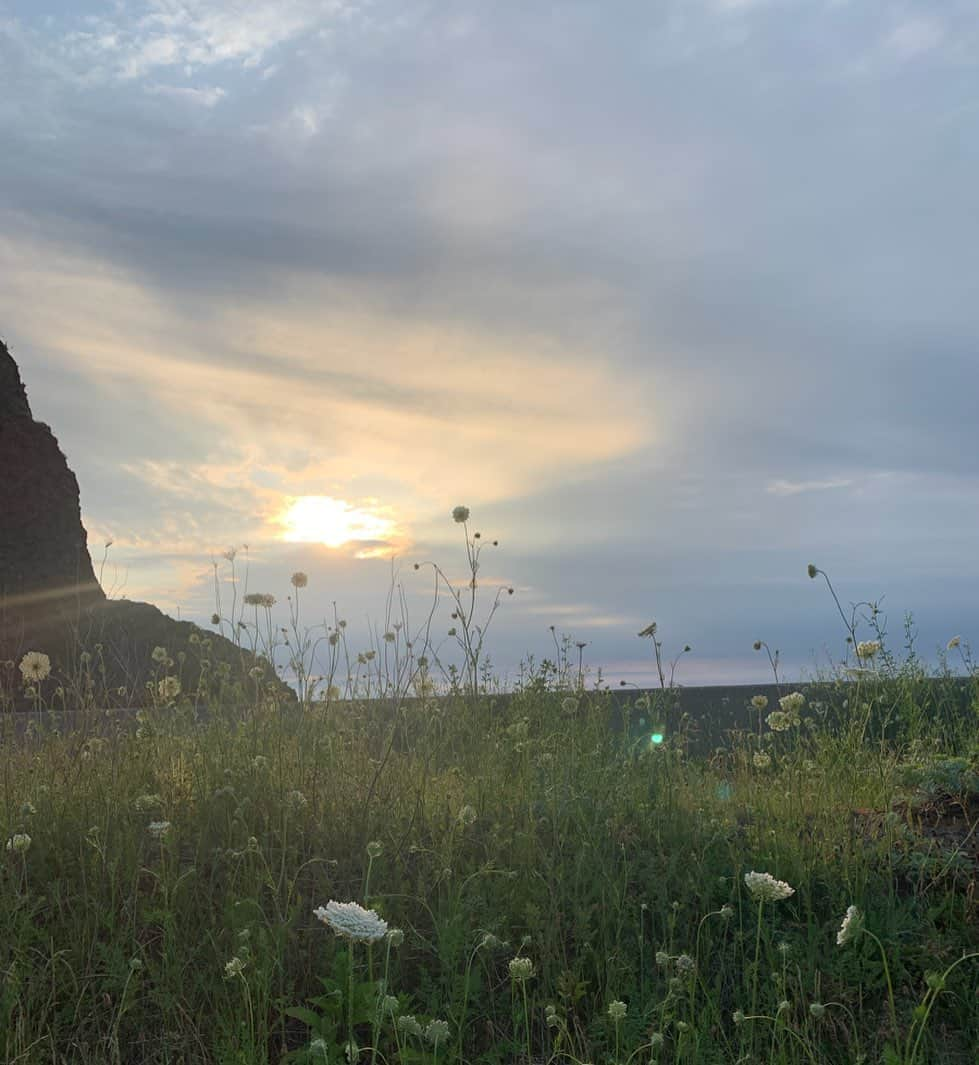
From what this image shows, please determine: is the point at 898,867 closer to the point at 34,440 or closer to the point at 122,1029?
the point at 122,1029

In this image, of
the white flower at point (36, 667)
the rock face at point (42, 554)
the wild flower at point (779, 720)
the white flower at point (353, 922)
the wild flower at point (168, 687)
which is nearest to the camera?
the white flower at point (353, 922)

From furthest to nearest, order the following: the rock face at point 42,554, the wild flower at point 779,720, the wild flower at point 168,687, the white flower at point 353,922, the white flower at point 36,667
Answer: the rock face at point 42,554 → the wild flower at point 168,687 → the white flower at point 36,667 → the wild flower at point 779,720 → the white flower at point 353,922

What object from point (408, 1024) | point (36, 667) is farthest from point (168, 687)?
point (408, 1024)

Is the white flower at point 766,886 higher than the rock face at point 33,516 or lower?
lower

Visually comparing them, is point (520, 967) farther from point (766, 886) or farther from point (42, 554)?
point (42, 554)

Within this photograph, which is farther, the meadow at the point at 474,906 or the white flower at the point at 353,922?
the meadow at the point at 474,906

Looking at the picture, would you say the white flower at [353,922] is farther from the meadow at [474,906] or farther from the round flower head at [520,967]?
the round flower head at [520,967]

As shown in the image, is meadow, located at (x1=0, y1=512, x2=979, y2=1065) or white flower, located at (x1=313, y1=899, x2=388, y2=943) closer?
white flower, located at (x1=313, y1=899, x2=388, y2=943)

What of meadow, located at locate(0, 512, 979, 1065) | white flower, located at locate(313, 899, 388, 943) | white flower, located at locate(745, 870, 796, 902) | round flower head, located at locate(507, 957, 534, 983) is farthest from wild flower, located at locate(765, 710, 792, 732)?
white flower, located at locate(313, 899, 388, 943)

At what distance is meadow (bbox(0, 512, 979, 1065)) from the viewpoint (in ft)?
10.3

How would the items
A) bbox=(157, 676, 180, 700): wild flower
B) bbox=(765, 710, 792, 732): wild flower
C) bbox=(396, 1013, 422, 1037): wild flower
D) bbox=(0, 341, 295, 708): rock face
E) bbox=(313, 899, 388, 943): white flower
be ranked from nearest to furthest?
bbox=(313, 899, 388, 943): white flower, bbox=(396, 1013, 422, 1037): wild flower, bbox=(765, 710, 792, 732): wild flower, bbox=(157, 676, 180, 700): wild flower, bbox=(0, 341, 295, 708): rock face

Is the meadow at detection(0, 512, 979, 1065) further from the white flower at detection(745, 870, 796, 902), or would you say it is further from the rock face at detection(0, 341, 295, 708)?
the rock face at detection(0, 341, 295, 708)

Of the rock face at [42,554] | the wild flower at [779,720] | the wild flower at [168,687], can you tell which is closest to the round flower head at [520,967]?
the wild flower at [779,720]

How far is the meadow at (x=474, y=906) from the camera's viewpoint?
3.15 m
